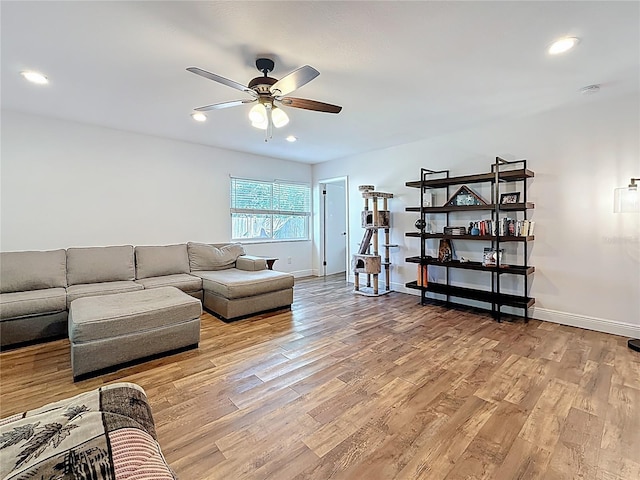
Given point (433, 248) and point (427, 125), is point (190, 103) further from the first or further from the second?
point (433, 248)

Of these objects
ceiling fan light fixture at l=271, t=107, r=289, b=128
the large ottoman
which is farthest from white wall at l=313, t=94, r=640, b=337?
A: the large ottoman

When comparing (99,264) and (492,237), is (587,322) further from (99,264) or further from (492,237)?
(99,264)

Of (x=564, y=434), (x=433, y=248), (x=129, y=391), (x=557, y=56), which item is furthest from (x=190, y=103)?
(x=564, y=434)

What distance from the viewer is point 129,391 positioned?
1.18m

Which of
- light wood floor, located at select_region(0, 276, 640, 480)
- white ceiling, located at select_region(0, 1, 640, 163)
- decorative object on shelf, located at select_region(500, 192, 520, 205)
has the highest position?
white ceiling, located at select_region(0, 1, 640, 163)

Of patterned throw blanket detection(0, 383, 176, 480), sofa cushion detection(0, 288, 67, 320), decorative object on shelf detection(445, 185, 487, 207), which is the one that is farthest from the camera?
decorative object on shelf detection(445, 185, 487, 207)

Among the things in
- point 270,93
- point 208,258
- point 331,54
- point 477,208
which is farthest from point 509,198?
point 208,258

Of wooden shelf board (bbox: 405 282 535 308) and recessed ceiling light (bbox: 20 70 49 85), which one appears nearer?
recessed ceiling light (bbox: 20 70 49 85)

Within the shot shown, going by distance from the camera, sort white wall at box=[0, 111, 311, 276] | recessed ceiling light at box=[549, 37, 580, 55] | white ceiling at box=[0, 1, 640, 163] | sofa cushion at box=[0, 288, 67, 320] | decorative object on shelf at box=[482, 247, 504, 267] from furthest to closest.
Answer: decorative object on shelf at box=[482, 247, 504, 267] → white wall at box=[0, 111, 311, 276] → sofa cushion at box=[0, 288, 67, 320] → recessed ceiling light at box=[549, 37, 580, 55] → white ceiling at box=[0, 1, 640, 163]

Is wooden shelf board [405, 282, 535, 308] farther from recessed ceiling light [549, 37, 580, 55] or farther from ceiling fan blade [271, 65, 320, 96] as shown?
ceiling fan blade [271, 65, 320, 96]

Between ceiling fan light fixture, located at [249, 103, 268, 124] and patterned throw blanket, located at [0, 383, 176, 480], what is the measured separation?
7.25 ft

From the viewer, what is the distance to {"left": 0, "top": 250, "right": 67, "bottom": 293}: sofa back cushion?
3.16 meters

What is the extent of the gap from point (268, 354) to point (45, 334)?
2.27 metres

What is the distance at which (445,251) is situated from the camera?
14.1ft
